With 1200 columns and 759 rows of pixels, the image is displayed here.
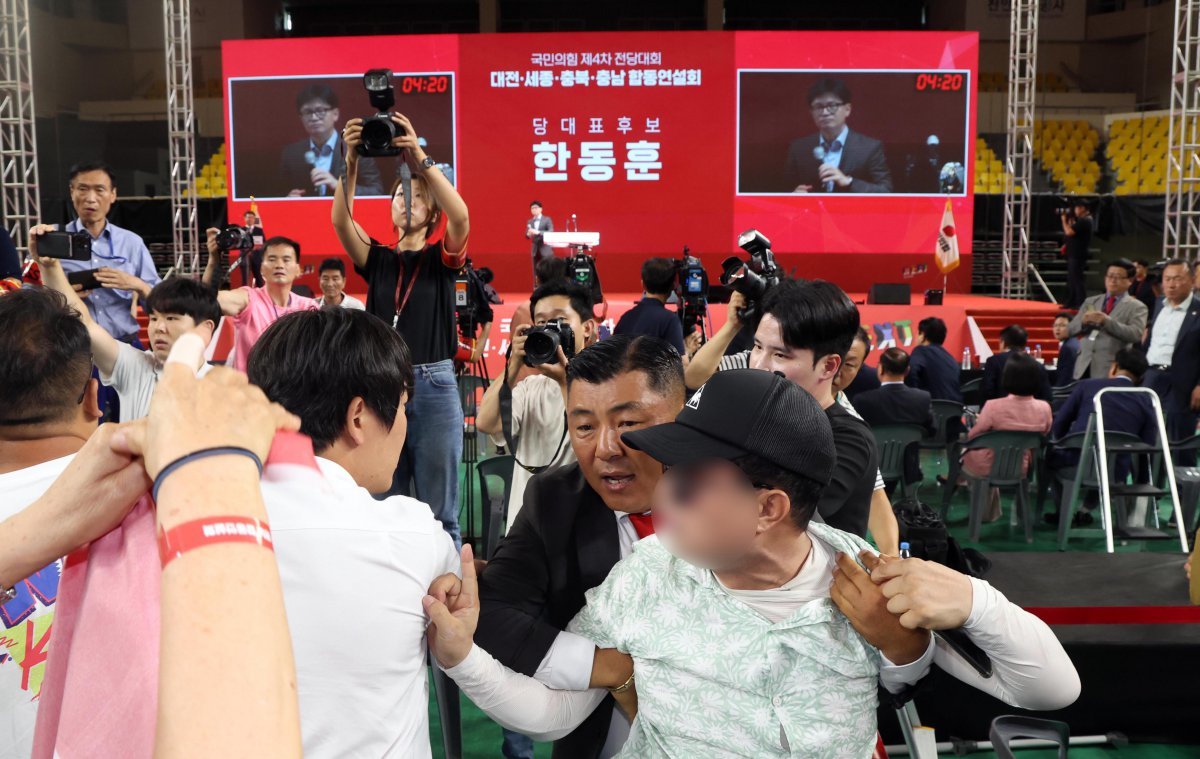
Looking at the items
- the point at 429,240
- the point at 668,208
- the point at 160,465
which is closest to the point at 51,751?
the point at 160,465

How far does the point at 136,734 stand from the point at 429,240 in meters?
3.17

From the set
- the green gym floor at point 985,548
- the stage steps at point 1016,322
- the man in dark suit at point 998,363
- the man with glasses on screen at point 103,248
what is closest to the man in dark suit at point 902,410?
the green gym floor at point 985,548

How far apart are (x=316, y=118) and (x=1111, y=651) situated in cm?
1205

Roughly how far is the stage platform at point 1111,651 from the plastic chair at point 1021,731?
716mm

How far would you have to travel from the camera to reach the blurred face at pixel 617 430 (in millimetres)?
1640

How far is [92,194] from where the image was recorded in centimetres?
432

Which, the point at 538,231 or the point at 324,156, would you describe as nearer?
the point at 538,231

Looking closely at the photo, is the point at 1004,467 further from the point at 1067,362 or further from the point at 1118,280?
the point at 1118,280

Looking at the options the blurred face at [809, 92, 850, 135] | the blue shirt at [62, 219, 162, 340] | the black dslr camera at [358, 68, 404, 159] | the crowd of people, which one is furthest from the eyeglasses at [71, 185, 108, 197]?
the blurred face at [809, 92, 850, 135]

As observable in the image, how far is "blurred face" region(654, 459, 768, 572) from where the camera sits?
133cm

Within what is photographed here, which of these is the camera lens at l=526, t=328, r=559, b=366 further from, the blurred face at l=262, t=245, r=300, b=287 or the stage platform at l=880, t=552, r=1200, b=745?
the blurred face at l=262, t=245, r=300, b=287

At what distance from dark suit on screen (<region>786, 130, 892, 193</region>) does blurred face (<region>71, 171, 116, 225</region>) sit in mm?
9993

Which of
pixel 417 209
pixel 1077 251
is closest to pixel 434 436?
pixel 417 209

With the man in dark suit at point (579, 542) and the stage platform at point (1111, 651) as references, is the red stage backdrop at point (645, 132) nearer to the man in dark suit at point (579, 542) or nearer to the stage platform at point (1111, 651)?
the stage platform at point (1111, 651)
